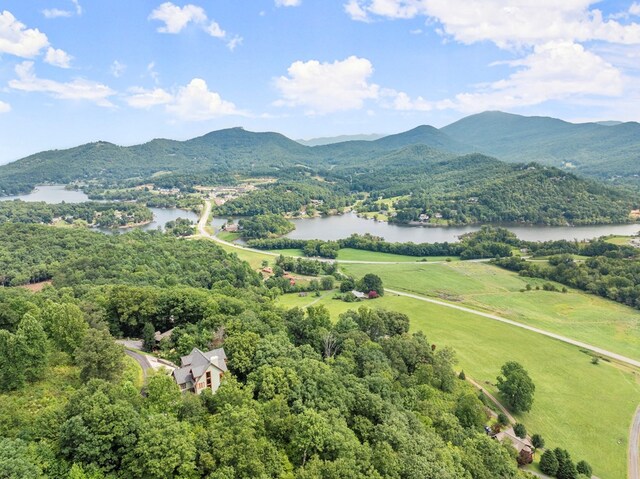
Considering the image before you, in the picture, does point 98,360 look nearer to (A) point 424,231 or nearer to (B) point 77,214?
(A) point 424,231

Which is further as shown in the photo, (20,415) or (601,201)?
(601,201)

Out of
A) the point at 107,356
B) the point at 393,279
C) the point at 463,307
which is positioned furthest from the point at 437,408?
the point at 393,279

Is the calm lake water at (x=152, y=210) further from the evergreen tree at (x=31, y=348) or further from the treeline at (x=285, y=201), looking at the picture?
the evergreen tree at (x=31, y=348)

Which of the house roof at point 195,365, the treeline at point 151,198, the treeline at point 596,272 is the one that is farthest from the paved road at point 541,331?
the treeline at point 151,198

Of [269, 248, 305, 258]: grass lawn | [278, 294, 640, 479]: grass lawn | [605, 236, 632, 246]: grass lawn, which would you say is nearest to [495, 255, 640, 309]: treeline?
[605, 236, 632, 246]: grass lawn

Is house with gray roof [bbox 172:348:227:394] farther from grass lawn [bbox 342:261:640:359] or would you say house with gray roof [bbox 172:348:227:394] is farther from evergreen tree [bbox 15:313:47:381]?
grass lawn [bbox 342:261:640:359]

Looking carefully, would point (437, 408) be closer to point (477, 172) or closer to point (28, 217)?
point (28, 217)
